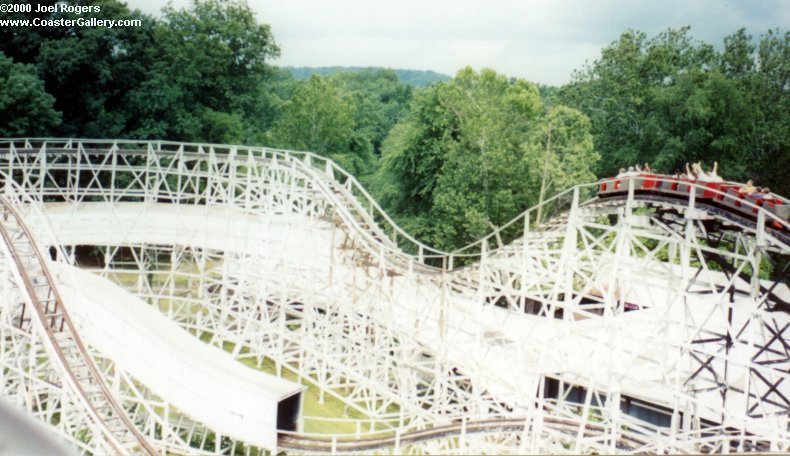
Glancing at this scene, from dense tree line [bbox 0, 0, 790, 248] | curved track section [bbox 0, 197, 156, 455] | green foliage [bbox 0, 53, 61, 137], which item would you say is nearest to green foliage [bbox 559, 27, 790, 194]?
dense tree line [bbox 0, 0, 790, 248]

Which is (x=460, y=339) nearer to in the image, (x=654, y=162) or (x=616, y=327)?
(x=616, y=327)

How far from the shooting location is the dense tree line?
13977 mm

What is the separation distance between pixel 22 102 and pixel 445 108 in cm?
957

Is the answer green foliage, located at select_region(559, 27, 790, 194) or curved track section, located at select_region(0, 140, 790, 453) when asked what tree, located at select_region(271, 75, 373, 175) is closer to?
green foliage, located at select_region(559, 27, 790, 194)

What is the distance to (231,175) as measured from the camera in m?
11.3

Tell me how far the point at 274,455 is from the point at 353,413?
363cm

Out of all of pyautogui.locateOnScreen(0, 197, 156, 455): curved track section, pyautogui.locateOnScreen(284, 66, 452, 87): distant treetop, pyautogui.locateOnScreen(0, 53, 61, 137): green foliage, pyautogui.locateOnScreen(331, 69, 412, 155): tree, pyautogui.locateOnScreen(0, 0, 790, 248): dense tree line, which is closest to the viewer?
pyautogui.locateOnScreen(0, 197, 156, 455): curved track section

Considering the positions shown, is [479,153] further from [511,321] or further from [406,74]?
[406,74]

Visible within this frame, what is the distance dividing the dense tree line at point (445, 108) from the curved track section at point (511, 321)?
322 centimetres


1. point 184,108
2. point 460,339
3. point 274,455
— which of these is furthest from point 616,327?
point 184,108

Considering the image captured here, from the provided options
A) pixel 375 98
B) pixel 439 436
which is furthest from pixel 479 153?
pixel 375 98

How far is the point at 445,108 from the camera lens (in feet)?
57.1

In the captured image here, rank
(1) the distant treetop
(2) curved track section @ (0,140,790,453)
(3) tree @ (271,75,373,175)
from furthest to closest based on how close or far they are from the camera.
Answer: (1) the distant treetop, (3) tree @ (271,75,373,175), (2) curved track section @ (0,140,790,453)

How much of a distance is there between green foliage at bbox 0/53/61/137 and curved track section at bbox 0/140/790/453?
2052mm
